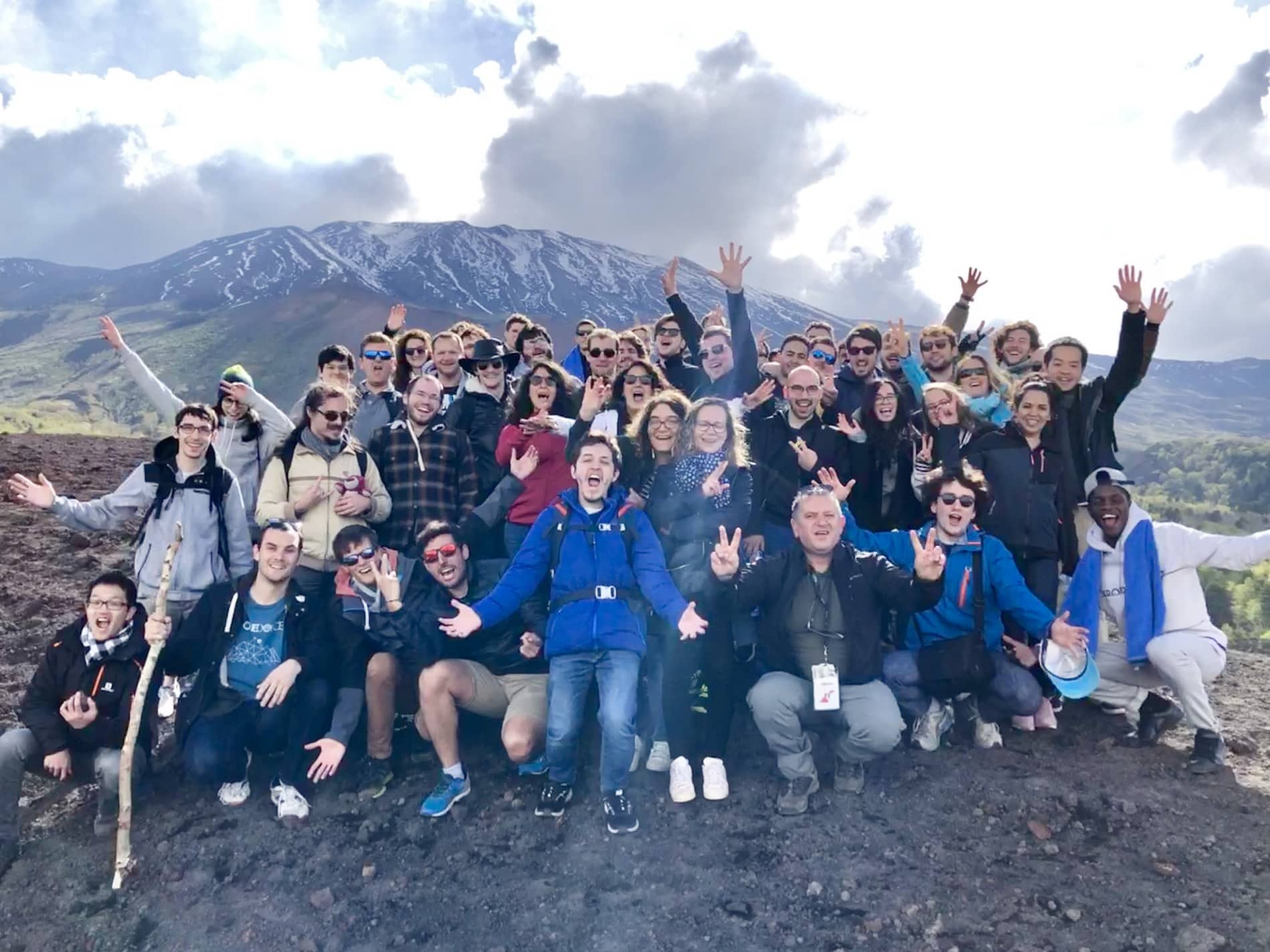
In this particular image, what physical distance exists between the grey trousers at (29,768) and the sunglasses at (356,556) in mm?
2217

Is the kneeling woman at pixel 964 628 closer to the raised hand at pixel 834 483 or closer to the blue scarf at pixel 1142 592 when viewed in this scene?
the raised hand at pixel 834 483

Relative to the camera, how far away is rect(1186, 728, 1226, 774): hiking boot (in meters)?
6.65

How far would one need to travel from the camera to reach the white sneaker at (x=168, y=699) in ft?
25.1

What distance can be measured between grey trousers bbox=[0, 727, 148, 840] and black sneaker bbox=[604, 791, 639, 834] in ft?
12.3

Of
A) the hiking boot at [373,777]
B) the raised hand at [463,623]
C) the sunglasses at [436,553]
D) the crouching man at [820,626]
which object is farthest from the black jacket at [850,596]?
the hiking boot at [373,777]

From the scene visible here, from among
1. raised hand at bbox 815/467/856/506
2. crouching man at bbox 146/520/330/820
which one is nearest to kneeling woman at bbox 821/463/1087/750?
raised hand at bbox 815/467/856/506

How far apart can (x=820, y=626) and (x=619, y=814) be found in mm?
2117

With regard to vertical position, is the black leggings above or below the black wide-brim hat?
below

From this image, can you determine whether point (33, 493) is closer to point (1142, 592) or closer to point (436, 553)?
point (436, 553)

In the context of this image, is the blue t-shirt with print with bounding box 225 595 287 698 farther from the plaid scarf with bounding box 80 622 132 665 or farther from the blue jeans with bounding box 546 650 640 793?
the blue jeans with bounding box 546 650 640 793

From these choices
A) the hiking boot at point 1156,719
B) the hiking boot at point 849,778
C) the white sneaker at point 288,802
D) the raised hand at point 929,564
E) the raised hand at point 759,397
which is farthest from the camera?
the raised hand at point 759,397

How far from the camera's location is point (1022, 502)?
7.39m

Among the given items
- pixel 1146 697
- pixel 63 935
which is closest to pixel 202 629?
pixel 63 935

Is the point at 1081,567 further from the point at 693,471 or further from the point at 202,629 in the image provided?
the point at 202,629
